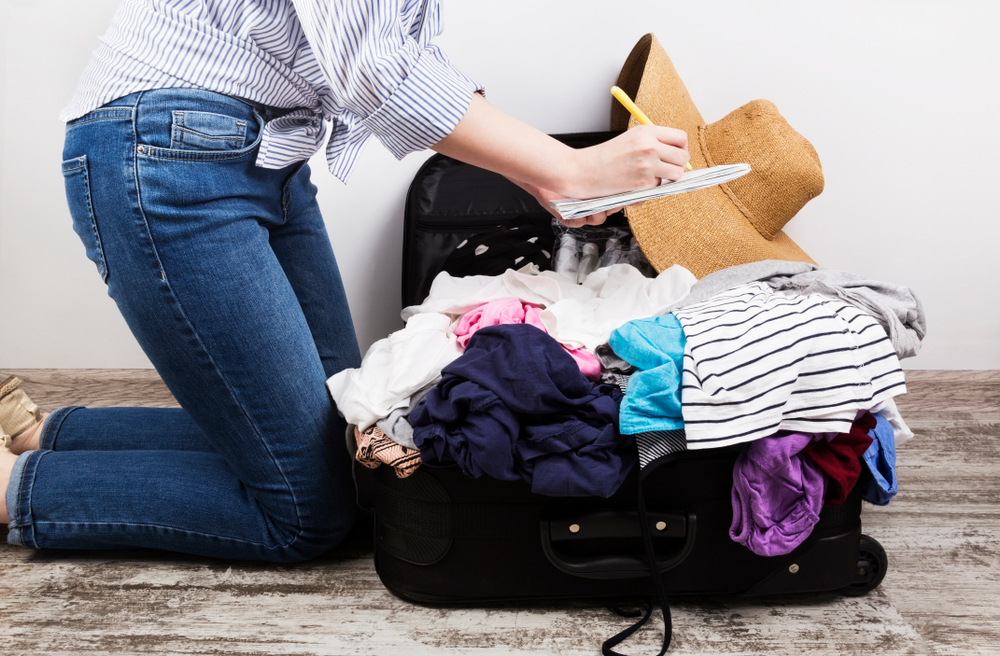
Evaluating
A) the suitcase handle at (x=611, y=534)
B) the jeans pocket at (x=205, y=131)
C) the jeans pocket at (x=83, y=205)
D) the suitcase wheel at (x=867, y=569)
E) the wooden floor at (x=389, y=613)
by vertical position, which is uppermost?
the jeans pocket at (x=205, y=131)

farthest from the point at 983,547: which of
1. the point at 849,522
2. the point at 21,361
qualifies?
the point at 21,361

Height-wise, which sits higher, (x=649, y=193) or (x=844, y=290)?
(x=649, y=193)

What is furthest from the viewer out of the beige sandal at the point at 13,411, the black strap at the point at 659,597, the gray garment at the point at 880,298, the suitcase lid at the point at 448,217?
the suitcase lid at the point at 448,217

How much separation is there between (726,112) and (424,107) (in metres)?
0.88

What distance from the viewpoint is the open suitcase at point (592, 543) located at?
81cm

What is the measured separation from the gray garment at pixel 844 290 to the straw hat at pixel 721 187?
14cm

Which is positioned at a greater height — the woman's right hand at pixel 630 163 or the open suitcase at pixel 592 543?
the woman's right hand at pixel 630 163

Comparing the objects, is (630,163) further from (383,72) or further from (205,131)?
(205,131)

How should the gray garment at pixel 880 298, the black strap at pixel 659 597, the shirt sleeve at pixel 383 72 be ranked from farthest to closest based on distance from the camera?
the gray garment at pixel 880 298 → the black strap at pixel 659 597 → the shirt sleeve at pixel 383 72

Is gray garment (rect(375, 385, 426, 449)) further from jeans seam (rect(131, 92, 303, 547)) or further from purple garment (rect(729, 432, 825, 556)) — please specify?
purple garment (rect(729, 432, 825, 556))

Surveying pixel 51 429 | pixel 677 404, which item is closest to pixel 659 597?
pixel 677 404

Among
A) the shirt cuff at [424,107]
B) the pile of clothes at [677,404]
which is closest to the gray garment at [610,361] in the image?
the pile of clothes at [677,404]

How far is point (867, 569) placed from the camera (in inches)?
34.8

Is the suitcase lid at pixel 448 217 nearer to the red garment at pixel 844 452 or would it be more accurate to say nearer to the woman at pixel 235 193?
the woman at pixel 235 193
